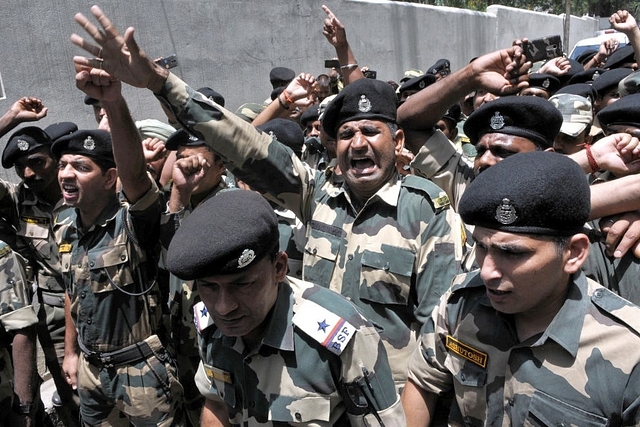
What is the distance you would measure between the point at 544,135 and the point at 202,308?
1626 millimetres

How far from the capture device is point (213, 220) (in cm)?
181

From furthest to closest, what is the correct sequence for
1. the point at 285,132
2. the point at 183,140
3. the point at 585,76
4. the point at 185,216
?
the point at 585,76 → the point at 285,132 → the point at 183,140 → the point at 185,216

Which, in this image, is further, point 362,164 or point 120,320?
point 120,320

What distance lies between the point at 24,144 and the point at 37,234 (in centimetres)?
67

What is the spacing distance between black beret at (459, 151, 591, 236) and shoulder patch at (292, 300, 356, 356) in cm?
59

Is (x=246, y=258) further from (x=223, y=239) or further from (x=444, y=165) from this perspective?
(x=444, y=165)

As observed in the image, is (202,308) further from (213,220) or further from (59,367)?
(59,367)

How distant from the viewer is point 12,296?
3.19 metres

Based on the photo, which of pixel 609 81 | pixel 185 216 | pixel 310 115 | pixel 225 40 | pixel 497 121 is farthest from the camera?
pixel 225 40

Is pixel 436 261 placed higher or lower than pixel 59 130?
lower

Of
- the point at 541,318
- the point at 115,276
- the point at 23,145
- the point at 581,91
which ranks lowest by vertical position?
the point at 115,276

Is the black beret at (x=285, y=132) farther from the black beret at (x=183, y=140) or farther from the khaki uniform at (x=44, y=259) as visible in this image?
the khaki uniform at (x=44, y=259)

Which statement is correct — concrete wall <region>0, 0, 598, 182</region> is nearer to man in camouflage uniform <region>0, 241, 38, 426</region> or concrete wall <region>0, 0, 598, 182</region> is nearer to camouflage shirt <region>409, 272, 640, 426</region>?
man in camouflage uniform <region>0, 241, 38, 426</region>

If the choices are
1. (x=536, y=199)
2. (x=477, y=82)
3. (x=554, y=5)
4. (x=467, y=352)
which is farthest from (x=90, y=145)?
(x=554, y=5)
